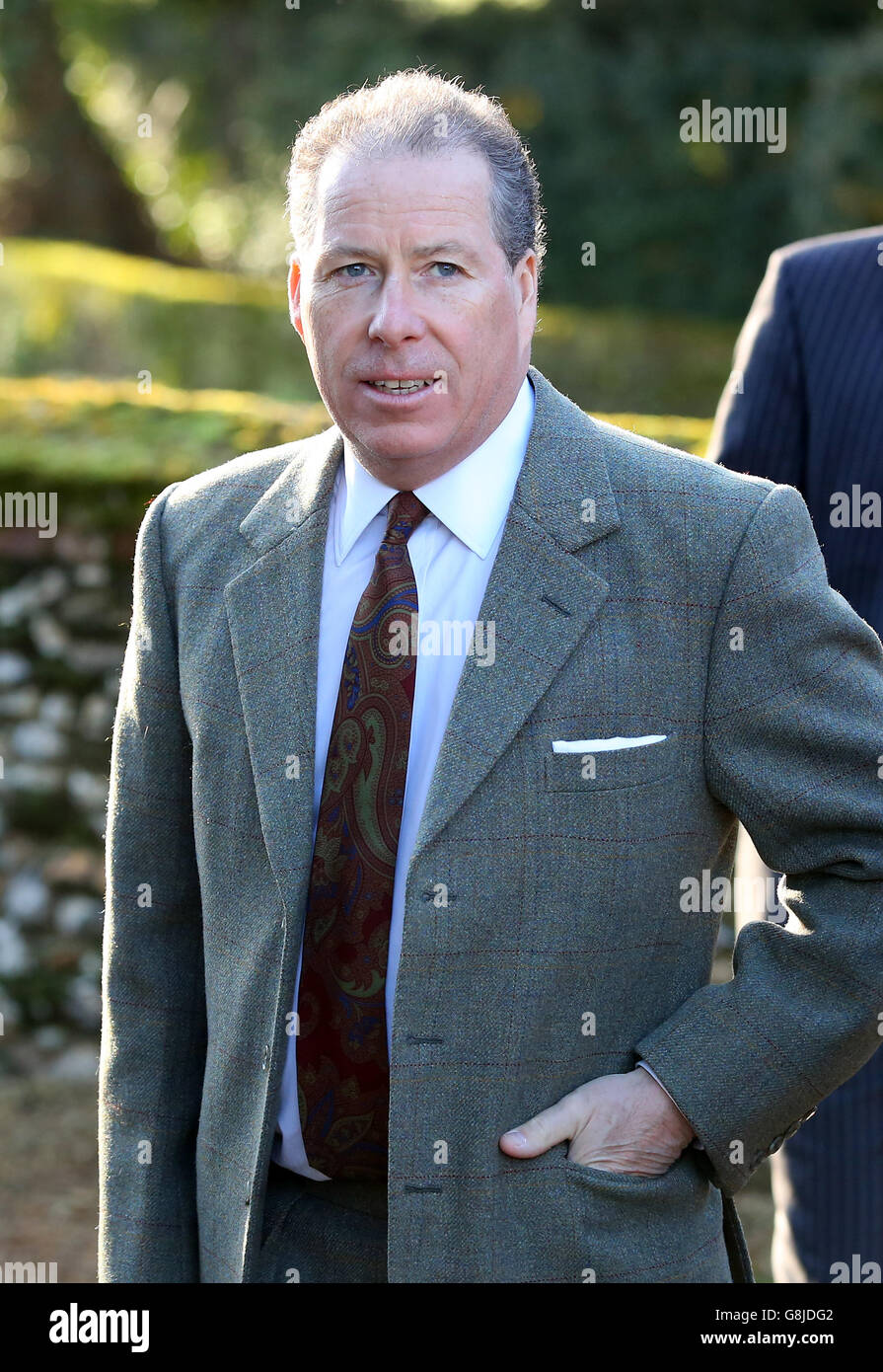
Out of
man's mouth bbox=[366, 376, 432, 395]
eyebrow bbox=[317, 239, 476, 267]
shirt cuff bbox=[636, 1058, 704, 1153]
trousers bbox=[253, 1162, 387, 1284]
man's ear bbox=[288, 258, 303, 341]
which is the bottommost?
trousers bbox=[253, 1162, 387, 1284]

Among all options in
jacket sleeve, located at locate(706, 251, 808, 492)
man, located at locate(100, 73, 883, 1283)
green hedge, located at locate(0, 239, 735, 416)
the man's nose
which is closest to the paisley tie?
man, located at locate(100, 73, 883, 1283)

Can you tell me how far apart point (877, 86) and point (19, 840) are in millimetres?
11990

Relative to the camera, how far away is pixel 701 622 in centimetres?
187

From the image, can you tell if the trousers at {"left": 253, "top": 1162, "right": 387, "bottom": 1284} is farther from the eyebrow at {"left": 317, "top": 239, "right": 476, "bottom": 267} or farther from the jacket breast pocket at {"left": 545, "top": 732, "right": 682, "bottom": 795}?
the eyebrow at {"left": 317, "top": 239, "right": 476, "bottom": 267}

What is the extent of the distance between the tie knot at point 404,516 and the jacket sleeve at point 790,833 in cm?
41

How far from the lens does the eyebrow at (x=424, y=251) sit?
184cm

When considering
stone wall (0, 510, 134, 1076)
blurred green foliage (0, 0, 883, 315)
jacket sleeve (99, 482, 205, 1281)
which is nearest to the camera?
jacket sleeve (99, 482, 205, 1281)

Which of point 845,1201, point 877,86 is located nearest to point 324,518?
point 845,1201

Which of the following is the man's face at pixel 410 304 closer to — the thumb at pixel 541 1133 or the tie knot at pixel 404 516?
the tie knot at pixel 404 516

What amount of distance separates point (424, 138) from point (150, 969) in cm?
117

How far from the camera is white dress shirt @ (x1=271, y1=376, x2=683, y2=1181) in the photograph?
191 centimetres

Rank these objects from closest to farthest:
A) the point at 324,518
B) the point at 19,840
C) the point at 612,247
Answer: the point at 324,518
the point at 19,840
the point at 612,247

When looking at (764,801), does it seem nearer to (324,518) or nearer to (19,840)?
(324,518)

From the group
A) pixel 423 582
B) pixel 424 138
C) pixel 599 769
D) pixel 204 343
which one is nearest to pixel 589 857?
pixel 599 769
